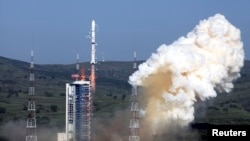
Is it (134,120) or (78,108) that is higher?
(78,108)

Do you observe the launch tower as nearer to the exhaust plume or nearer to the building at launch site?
the building at launch site

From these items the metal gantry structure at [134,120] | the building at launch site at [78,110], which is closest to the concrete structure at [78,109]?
the building at launch site at [78,110]

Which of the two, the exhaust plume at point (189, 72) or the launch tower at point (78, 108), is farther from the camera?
the launch tower at point (78, 108)

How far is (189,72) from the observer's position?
110m

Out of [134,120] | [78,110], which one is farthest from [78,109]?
[134,120]

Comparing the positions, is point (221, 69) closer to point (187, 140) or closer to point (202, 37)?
point (202, 37)

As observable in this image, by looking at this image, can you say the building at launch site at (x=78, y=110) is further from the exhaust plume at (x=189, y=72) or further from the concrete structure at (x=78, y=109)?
the exhaust plume at (x=189, y=72)

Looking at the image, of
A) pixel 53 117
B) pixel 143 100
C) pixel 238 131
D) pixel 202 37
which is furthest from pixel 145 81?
pixel 53 117

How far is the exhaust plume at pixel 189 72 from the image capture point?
10962cm

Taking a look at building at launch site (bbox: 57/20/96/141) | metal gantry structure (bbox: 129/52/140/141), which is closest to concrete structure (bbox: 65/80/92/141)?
building at launch site (bbox: 57/20/96/141)

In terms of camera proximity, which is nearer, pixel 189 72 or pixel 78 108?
pixel 189 72

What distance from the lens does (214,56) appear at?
11106 cm

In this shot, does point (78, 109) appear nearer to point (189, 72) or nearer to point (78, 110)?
point (78, 110)

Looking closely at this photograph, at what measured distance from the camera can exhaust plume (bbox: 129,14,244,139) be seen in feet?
360
